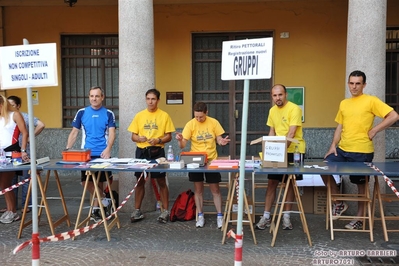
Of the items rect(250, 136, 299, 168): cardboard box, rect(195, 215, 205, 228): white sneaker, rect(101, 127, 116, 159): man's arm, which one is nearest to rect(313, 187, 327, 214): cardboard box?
rect(250, 136, 299, 168): cardboard box

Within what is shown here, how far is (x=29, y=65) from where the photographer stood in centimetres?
399

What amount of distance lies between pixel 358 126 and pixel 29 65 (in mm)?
4080

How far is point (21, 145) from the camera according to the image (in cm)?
653

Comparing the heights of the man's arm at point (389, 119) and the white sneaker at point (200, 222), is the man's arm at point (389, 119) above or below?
above

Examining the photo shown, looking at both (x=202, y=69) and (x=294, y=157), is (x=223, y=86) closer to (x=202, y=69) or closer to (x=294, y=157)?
(x=202, y=69)

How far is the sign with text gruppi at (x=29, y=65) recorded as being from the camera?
395 centimetres

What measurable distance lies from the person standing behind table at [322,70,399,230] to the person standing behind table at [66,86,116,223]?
10.2ft

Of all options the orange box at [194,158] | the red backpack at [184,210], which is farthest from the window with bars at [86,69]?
the orange box at [194,158]

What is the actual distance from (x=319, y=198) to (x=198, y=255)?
8.12ft

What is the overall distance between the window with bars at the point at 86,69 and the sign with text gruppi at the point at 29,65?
6288 millimetres

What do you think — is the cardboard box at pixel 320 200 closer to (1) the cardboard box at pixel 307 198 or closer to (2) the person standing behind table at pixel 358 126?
(1) the cardboard box at pixel 307 198

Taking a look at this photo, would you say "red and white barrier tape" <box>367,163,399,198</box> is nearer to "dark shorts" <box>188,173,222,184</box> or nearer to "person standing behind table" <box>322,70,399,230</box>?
"person standing behind table" <box>322,70,399,230</box>

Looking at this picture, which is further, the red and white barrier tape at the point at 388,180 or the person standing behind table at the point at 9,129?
the person standing behind table at the point at 9,129

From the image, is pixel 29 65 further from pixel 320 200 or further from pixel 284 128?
pixel 320 200
